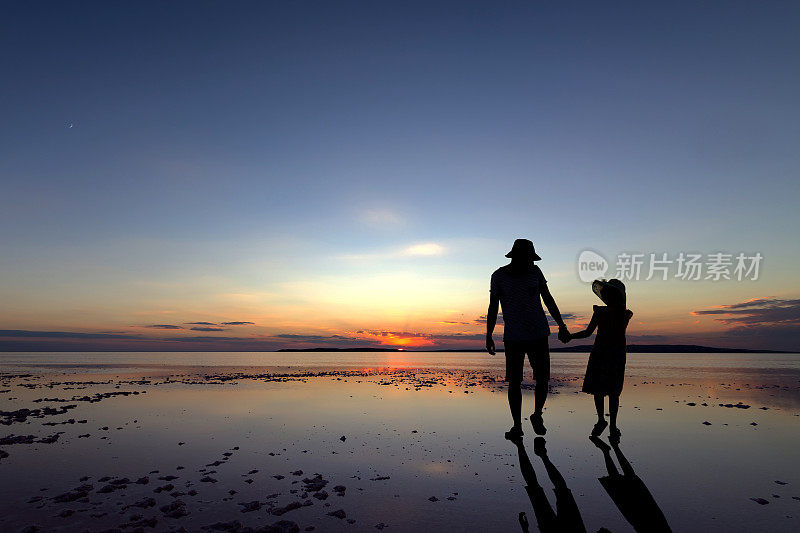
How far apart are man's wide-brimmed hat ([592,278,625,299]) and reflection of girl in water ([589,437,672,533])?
3648mm

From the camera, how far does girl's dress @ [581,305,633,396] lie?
997cm

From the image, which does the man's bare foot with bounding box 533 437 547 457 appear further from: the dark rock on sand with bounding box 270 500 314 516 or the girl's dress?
the dark rock on sand with bounding box 270 500 314 516

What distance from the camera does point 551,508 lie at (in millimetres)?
5848

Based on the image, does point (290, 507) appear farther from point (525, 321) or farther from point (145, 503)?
point (525, 321)

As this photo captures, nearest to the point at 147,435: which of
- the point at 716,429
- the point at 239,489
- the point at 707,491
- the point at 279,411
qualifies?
the point at 279,411

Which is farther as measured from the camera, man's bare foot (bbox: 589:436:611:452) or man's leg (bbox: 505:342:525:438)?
man's leg (bbox: 505:342:525:438)

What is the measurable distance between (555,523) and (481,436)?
5.69 m

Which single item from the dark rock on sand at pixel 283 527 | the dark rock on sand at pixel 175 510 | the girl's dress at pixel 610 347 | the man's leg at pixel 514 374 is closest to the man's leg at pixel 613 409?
the girl's dress at pixel 610 347

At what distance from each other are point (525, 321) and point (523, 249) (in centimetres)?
156

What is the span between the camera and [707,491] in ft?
21.9

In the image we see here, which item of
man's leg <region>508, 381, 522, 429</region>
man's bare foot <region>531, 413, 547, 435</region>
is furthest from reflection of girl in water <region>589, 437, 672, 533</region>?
man's leg <region>508, 381, 522, 429</region>

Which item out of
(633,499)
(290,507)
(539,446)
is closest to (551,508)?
(633,499)

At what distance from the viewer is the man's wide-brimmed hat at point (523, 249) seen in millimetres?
9555

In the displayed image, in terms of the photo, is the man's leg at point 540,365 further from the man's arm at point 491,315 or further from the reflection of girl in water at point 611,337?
the reflection of girl in water at point 611,337
